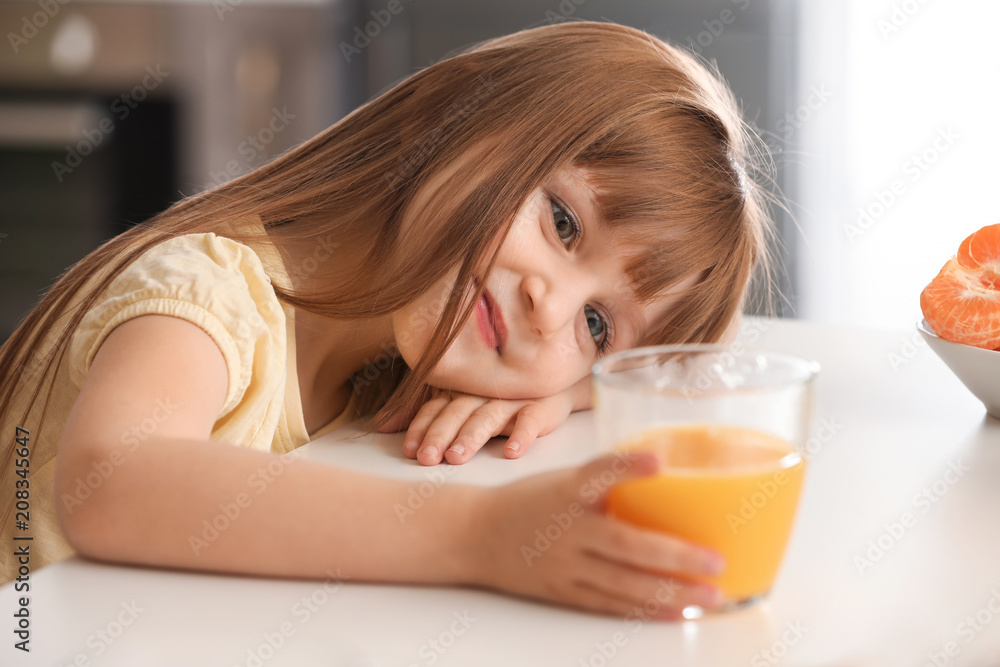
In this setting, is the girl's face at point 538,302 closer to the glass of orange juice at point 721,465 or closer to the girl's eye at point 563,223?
the girl's eye at point 563,223

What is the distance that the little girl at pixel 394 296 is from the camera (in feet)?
1.88

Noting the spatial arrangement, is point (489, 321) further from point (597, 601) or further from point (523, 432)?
point (597, 601)

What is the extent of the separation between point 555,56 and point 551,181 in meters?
0.17

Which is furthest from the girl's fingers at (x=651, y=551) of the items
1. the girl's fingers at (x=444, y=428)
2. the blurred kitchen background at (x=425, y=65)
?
the blurred kitchen background at (x=425, y=65)

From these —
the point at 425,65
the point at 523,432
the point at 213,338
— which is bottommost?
the point at 523,432

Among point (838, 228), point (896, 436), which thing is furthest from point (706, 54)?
point (896, 436)

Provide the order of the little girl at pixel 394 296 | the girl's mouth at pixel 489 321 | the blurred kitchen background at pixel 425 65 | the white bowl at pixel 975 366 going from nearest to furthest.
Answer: the little girl at pixel 394 296, the white bowl at pixel 975 366, the girl's mouth at pixel 489 321, the blurred kitchen background at pixel 425 65

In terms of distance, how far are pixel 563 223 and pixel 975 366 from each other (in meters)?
0.41

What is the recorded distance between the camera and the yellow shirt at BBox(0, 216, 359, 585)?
69 cm

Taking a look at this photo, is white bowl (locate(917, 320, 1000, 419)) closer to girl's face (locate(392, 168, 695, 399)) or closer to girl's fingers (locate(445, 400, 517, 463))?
girl's face (locate(392, 168, 695, 399))

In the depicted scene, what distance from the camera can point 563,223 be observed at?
927 millimetres

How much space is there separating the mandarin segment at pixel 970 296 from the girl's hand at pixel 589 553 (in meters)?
0.48

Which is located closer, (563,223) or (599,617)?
(599,617)

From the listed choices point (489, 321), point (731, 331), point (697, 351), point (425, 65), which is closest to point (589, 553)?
point (697, 351)
